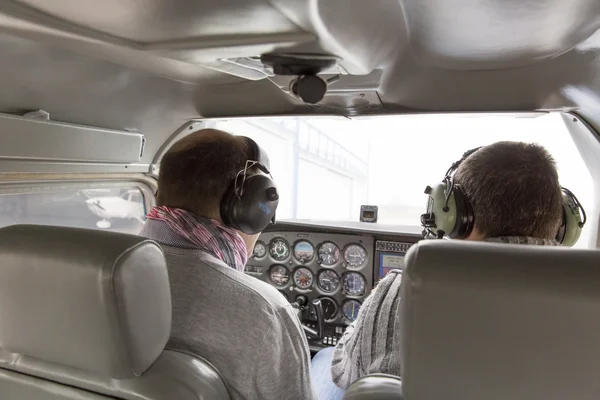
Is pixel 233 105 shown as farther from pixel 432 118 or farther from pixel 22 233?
pixel 22 233

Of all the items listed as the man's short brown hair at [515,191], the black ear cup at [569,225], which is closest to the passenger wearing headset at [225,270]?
the man's short brown hair at [515,191]

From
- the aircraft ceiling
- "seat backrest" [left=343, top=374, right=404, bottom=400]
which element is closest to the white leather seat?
"seat backrest" [left=343, top=374, right=404, bottom=400]

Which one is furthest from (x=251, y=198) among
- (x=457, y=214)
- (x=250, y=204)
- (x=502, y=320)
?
(x=502, y=320)

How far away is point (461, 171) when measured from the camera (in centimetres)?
130

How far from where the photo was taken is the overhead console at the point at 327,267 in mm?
2842

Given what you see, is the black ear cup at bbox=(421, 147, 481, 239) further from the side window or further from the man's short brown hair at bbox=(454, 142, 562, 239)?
the side window

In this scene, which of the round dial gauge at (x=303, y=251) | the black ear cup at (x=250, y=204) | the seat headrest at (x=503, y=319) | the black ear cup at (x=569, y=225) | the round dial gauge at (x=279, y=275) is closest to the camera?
the seat headrest at (x=503, y=319)

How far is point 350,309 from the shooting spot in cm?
297

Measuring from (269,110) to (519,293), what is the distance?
→ 81.5 inches

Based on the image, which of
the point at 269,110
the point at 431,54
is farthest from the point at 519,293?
the point at 269,110

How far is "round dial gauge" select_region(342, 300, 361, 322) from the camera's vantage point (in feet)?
9.68

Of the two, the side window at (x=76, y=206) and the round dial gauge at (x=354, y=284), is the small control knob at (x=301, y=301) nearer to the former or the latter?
the round dial gauge at (x=354, y=284)

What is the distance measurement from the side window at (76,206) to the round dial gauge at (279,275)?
3.20 ft

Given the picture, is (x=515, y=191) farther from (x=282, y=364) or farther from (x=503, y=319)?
(x=282, y=364)
